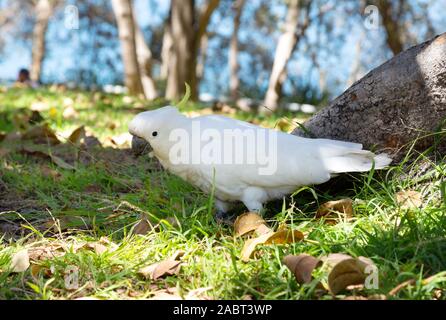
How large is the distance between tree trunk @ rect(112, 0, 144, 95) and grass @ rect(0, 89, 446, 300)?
405 centimetres

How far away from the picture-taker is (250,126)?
2.22 metres

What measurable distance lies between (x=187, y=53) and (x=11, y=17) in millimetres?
13063

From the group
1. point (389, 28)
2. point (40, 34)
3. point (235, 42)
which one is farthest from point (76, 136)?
point (40, 34)

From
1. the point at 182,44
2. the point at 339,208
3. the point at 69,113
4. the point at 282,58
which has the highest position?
the point at 182,44

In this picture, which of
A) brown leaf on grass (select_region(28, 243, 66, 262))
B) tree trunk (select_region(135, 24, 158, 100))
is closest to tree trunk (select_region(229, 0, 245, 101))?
tree trunk (select_region(135, 24, 158, 100))

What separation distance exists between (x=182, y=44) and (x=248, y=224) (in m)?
5.93

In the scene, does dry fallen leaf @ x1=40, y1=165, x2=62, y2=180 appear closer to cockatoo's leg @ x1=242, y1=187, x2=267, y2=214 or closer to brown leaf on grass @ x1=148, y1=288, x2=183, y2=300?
cockatoo's leg @ x1=242, y1=187, x2=267, y2=214

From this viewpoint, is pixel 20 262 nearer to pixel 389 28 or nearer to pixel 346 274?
pixel 346 274

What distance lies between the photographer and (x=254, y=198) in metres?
2.16

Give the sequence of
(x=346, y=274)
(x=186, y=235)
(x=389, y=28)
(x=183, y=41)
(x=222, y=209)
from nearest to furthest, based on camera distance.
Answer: (x=346, y=274) < (x=186, y=235) < (x=222, y=209) < (x=389, y=28) < (x=183, y=41)

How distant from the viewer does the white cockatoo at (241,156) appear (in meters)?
2.10

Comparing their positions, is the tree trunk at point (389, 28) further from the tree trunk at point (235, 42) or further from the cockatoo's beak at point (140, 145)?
the tree trunk at point (235, 42)

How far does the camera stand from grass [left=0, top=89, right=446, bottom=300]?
5.46 ft
